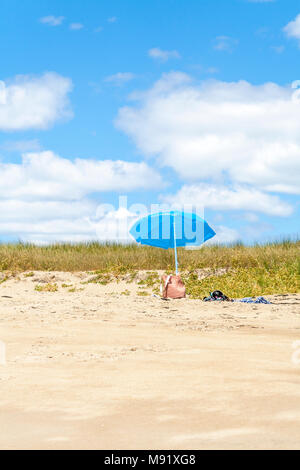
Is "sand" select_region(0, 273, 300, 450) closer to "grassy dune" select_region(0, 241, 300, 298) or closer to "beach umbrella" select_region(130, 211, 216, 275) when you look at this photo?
"grassy dune" select_region(0, 241, 300, 298)

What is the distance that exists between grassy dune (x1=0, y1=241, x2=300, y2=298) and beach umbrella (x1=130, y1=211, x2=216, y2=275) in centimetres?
130

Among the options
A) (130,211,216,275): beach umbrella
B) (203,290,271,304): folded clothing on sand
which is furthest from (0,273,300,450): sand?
(130,211,216,275): beach umbrella

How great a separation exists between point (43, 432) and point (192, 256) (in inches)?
655

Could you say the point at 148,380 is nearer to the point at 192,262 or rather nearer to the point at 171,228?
the point at 171,228

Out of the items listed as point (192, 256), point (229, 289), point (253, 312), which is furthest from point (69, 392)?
point (192, 256)

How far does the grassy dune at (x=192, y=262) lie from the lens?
15.7 metres

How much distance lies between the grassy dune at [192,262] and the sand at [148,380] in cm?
544

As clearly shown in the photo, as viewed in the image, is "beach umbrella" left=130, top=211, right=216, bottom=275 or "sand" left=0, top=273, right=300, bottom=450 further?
"beach umbrella" left=130, top=211, right=216, bottom=275

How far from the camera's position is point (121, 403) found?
4.57m

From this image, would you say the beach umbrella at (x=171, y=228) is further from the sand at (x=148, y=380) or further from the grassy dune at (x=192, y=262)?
the sand at (x=148, y=380)

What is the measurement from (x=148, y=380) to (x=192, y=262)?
14.3m

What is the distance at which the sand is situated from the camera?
3732 mm

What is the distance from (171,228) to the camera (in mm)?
16859

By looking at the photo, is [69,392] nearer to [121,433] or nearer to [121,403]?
[121,403]
